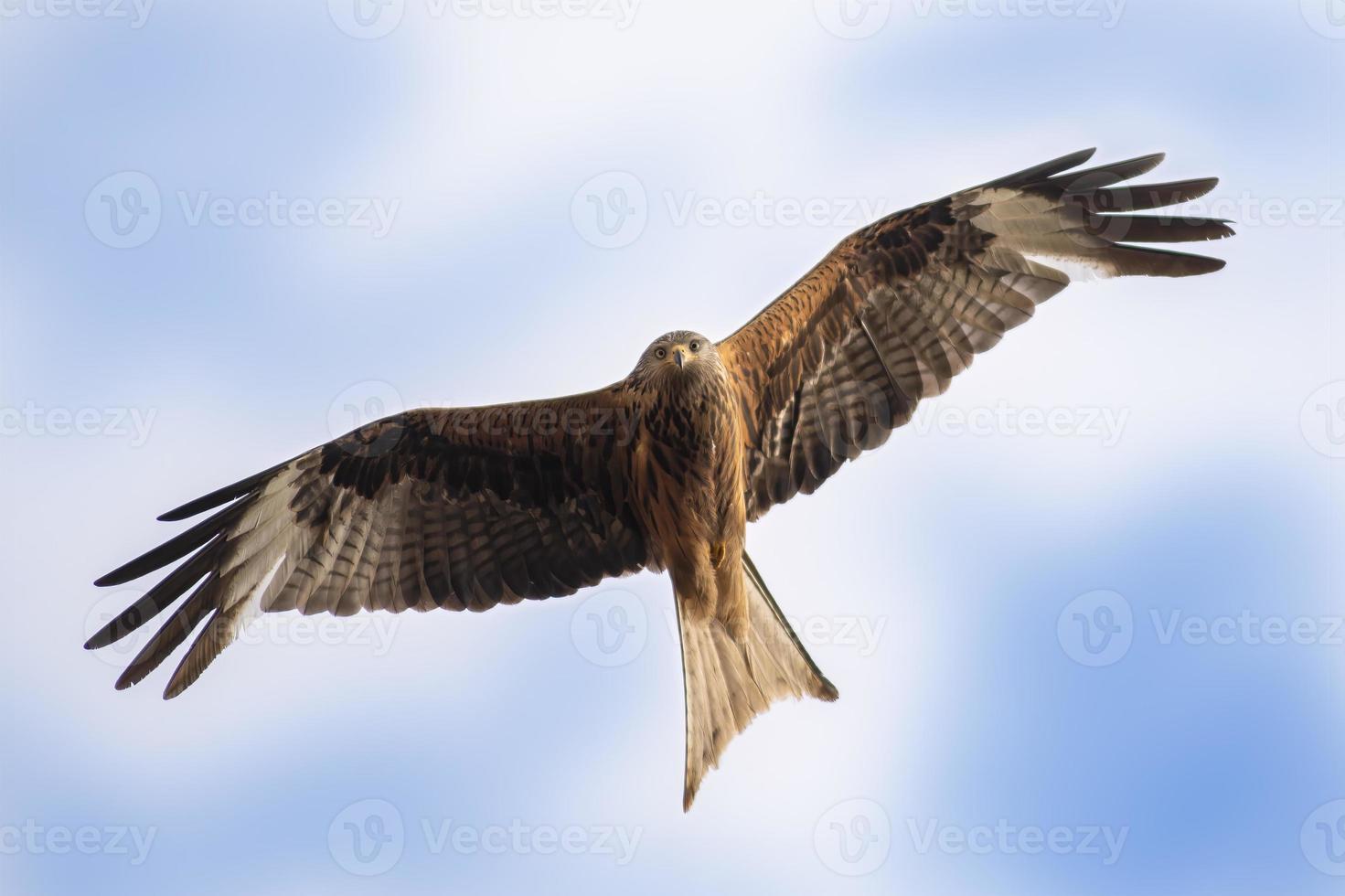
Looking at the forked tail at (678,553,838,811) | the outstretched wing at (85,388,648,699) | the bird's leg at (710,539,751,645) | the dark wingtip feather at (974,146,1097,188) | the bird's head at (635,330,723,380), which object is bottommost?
the forked tail at (678,553,838,811)

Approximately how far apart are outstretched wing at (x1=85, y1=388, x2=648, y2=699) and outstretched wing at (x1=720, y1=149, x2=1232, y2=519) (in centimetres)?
114

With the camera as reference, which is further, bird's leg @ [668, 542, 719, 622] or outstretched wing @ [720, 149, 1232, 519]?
outstretched wing @ [720, 149, 1232, 519]

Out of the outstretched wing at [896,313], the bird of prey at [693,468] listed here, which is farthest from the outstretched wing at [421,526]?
the outstretched wing at [896,313]

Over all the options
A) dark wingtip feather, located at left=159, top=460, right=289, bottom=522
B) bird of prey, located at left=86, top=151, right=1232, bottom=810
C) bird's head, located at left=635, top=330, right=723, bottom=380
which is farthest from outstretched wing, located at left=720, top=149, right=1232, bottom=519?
dark wingtip feather, located at left=159, top=460, right=289, bottom=522

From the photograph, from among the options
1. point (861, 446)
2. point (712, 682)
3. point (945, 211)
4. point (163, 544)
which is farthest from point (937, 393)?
point (163, 544)

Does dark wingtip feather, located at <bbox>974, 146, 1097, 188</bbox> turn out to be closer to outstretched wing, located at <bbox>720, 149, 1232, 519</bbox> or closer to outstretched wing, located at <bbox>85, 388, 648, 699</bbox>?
outstretched wing, located at <bbox>720, 149, 1232, 519</bbox>

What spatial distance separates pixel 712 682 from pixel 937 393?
2.56 m

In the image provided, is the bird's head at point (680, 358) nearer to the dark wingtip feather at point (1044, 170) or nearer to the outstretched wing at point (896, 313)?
the outstretched wing at point (896, 313)

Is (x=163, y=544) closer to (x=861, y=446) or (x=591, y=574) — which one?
→ (x=591, y=574)

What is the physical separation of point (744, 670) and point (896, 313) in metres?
2.73

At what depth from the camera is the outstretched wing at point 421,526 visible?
27.8 feet

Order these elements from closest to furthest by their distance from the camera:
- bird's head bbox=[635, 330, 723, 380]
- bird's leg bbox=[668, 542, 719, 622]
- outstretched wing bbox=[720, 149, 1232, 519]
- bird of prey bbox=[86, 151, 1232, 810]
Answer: bird's head bbox=[635, 330, 723, 380], bird of prey bbox=[86, 151, 1232, 810], bird's leg bbox=[668, 542, 719, 622], outstretched wing bbox=[720, 149, 1232, 519]

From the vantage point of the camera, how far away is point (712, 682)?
27.3 feet

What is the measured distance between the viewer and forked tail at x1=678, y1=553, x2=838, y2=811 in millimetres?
8188
